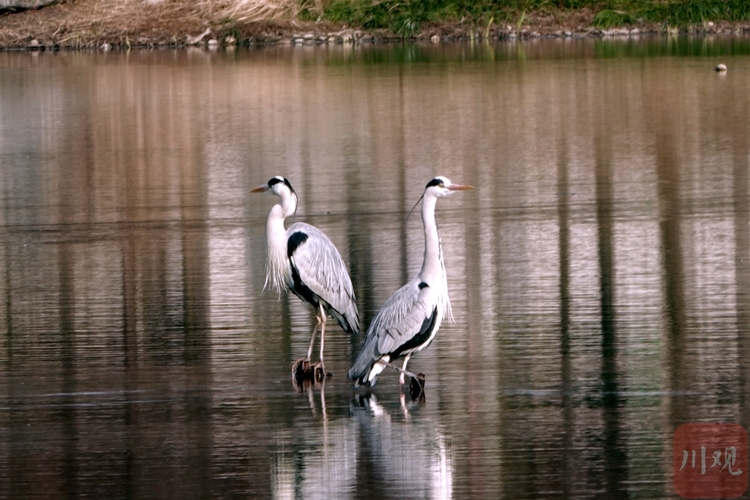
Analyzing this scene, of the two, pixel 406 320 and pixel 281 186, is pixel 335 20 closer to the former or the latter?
pixel 281 186

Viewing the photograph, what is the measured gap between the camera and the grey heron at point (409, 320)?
8.24 metres

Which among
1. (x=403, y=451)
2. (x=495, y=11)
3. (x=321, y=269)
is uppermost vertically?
(x=495, y=11)

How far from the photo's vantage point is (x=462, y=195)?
15633 millimetres

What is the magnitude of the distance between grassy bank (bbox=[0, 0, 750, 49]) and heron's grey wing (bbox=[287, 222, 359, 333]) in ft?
102

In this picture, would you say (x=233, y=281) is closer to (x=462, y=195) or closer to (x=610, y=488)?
(x=462, y=195)

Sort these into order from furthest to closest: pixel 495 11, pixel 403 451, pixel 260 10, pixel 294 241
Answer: pixel 260 10 → pixel 495 11 → pixel 294 241 → pixel 403 451

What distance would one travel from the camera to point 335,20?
4062 cm

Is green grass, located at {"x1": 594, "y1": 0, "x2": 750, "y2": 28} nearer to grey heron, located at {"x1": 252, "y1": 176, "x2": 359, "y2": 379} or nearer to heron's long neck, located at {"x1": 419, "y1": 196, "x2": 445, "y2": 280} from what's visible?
grey heron, located at {"x1": 252, "y1": 176, "x2": 359, "y2": 379}

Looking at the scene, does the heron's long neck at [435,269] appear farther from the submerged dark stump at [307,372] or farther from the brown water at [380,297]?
the submerged dark stump at [307,372]

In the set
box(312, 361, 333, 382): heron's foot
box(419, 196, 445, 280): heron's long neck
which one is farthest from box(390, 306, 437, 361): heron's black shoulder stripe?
box(312, 361, 333, 382): heron's foot

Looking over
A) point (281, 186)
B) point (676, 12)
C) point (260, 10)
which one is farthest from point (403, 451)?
point (260, 10)

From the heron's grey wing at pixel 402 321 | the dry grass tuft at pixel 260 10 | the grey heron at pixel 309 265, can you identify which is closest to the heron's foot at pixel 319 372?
the grey heron at pixel 309 265

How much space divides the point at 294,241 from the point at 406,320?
1160 millimetres

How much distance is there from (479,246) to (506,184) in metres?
3.50
